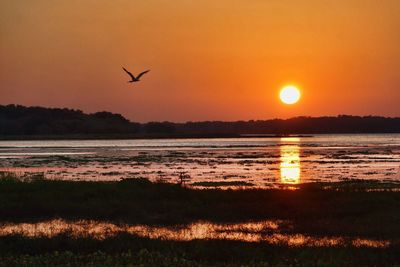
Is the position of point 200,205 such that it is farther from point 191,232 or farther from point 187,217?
point 191,232

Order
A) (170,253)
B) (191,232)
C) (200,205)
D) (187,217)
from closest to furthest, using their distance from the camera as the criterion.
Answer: (170,253)
(191,232)
(187,217)
(200,205)

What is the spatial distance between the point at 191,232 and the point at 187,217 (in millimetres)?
3492

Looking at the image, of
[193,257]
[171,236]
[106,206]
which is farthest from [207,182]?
[193,257]

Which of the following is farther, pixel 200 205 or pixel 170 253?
pixel 200 205

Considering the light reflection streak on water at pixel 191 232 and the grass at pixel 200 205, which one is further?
the grass at pixel 200 205

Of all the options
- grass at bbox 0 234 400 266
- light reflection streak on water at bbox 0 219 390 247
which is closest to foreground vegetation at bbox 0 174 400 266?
grass at bbox 0 234 400 266

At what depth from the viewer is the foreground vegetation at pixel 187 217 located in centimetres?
1621

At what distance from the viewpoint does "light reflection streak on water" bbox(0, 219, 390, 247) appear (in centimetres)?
1936

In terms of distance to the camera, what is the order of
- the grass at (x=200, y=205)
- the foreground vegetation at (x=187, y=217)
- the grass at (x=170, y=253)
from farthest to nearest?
the grass at (x=200, y=205), the foreground vegetation at (x=187, y=217), the grass at (x=170, y=253)

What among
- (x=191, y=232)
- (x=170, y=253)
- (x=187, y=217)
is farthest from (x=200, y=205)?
(x=170, y=253)

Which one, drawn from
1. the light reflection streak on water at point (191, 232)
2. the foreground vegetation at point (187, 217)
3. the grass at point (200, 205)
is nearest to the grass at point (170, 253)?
the foreground vegetation at point (187, 217)

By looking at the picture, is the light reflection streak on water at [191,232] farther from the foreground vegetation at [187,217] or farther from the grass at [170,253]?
the grass at [170,253]

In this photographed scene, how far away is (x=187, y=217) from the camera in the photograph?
82.2 ft

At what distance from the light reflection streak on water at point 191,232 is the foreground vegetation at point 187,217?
2.34ft
